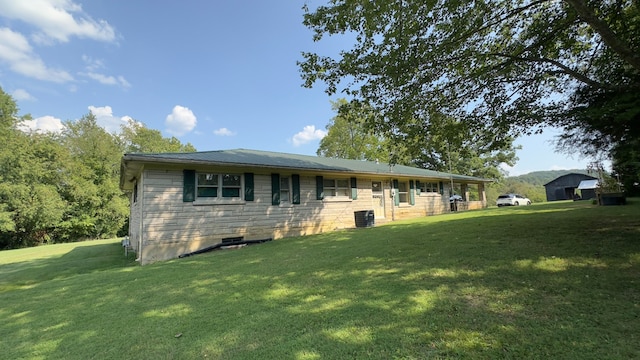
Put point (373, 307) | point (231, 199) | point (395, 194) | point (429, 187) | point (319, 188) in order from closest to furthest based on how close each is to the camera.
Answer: point (373, 307) < point (231, 199) < point (319, 188) < point (395, 194) < point (429, 187)

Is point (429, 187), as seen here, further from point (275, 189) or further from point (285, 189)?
point (275, 189)

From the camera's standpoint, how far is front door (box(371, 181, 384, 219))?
1616 cm

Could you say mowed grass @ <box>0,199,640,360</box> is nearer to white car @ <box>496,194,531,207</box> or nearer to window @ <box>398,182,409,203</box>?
window @ <box>398,182,409,203</box>

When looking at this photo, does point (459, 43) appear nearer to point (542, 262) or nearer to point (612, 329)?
Result: point (542, 262)

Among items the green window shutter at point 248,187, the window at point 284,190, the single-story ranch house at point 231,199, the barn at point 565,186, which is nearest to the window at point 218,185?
the single-story ranch house at point 231,199

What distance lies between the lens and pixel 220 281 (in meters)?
5.64

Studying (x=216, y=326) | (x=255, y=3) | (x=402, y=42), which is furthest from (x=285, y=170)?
(x=216, y=326)

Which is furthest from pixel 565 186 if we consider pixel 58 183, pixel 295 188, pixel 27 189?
pixel 27 189

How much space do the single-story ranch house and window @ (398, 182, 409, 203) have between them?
252 centimetres

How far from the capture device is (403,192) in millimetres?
18031

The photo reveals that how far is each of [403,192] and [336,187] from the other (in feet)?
18.8

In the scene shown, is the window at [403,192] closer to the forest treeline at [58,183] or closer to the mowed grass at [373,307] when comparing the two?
the mowed grass at [373,307]

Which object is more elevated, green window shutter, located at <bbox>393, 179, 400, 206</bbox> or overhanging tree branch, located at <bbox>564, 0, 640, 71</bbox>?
overhanging tree branch, located at <bbox>564, 0, 640, 71</bbox>

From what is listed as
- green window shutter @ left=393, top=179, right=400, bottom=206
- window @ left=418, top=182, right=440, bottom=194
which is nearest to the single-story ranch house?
green window shutter @ left=393, top=179, right=400, bottom=206
